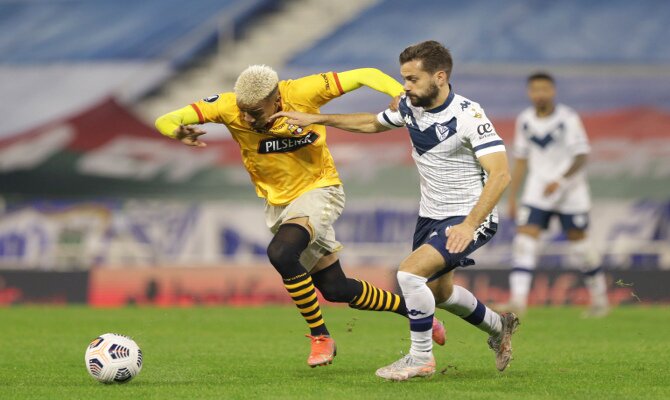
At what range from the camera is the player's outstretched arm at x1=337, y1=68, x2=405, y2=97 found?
766 centimetres

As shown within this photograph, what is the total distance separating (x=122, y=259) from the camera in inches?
628

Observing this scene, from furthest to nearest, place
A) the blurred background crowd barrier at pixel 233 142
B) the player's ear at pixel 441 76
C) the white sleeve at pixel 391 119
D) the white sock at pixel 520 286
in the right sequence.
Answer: the blurred background crowd barrier at pixel 233 142
the white sock at pixel 520 286
the white sleeve at pixel 391 119
the player's ear at pixel 441 76

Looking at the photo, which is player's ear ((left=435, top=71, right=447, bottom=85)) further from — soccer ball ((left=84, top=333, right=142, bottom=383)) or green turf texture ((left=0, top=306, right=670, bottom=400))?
soccer ball ((left=84, top=333, right=142, bottom=383))

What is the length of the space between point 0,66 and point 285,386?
44.2ft

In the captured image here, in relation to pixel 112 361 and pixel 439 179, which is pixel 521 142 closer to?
pixel 439 179

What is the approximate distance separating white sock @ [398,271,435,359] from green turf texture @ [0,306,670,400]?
213mm

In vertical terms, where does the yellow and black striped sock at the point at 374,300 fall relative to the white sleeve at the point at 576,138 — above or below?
below

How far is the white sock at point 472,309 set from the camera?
7.47m

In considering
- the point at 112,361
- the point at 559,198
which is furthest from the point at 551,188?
the point at 112,361

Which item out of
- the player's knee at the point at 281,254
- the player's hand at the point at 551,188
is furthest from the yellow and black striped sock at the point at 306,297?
the player's hand at the point at 551,188

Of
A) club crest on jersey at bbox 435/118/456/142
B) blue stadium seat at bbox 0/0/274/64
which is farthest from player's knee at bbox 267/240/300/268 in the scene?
blue stadium seat at bbox 0/0/274/64

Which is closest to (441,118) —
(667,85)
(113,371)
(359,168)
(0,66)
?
(113,371)

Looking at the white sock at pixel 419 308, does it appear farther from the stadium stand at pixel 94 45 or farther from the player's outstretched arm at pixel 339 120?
the stadium stand at pixel 94 45

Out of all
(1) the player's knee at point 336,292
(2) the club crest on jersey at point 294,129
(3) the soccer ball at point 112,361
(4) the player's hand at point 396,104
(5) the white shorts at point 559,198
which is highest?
(4) the player's hand at point 396,104
